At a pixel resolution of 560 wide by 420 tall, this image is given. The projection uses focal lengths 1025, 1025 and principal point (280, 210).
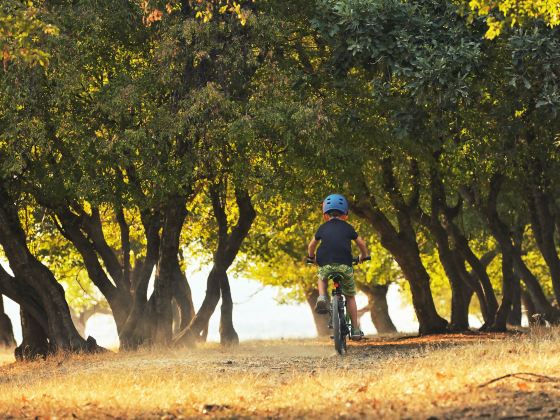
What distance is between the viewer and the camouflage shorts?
1464cm

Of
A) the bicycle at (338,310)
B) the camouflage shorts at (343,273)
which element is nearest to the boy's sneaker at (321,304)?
the bicycle at (338,310)

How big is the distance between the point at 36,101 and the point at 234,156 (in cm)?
402

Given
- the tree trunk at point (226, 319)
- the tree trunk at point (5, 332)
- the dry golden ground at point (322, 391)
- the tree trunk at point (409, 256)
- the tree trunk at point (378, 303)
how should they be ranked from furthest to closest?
the tree trunk at point (378, 303) → the tree trunk at point (5, 332) → the tree trunk at point (226, 319) → the tree trunk at point (409, 256) → the dry golden ground at point (322, 391)

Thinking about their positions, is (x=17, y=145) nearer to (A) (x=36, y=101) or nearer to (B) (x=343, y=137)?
(A) (x=36, y=101)

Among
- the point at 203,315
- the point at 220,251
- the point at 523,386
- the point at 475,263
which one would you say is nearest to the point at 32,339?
the point at 203,315

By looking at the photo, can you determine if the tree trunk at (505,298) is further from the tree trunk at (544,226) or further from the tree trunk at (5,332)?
the tree trunk at (5,332)

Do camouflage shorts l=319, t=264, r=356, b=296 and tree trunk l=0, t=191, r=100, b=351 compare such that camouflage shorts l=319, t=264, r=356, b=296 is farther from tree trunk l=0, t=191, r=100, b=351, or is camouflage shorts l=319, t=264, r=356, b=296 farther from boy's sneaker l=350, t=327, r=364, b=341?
tree trunk l=0, t=191, r=100, b=351

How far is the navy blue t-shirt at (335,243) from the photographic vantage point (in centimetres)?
1466

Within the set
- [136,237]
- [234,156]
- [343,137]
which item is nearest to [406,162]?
[343,137]

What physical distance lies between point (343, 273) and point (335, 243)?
445 millimetres

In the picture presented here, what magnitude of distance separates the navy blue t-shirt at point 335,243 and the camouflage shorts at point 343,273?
0.21 ft

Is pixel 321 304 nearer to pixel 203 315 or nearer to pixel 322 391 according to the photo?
pixel 322 391

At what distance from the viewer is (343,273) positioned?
14.7m

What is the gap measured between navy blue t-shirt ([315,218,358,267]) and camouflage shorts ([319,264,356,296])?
0.21 ft
